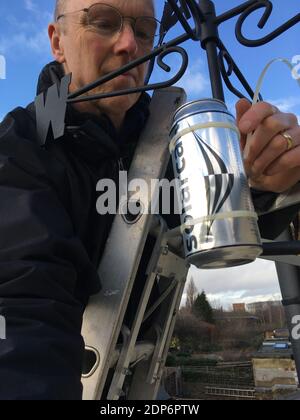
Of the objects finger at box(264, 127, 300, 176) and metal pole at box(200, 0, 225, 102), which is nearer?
metal pole at box(200, 0, 225, 102)

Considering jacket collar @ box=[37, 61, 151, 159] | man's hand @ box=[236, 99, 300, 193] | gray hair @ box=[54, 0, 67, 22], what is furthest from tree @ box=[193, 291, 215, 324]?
man's hand @ box=[236, 99, 300, 193]

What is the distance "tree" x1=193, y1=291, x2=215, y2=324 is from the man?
83.0ft

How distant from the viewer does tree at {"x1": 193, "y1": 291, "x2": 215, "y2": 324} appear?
25266 mm

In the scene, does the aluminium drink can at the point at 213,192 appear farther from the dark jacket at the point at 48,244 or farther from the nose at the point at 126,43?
the nose at the point at 126,43

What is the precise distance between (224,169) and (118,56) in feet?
1.89

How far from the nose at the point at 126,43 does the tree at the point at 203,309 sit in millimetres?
25389

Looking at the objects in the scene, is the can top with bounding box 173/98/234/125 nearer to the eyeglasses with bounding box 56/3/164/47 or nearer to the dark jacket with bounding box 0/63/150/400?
the dark jacket with bounding box 0/63/150/400

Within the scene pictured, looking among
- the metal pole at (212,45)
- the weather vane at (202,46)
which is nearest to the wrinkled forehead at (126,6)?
the weather vane at (202,46)

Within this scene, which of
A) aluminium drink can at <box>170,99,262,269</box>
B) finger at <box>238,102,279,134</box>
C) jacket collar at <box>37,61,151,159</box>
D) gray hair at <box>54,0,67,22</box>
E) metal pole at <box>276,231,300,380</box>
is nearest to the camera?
aluminium drink can at <box>170,99,262,269</box>

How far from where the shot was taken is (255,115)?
736 millimetres

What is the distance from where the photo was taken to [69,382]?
69 centimetres

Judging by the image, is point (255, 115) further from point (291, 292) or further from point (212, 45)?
point (291, 292)
